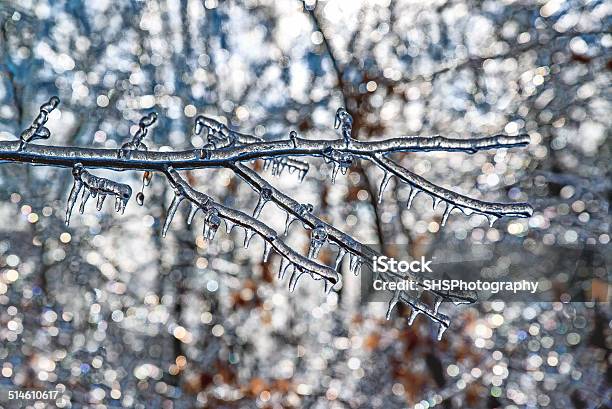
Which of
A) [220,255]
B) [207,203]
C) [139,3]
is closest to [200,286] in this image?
[220,255]

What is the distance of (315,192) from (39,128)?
5.22 m

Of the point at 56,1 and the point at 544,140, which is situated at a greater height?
the point at 56,1

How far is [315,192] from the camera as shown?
6.79 metres

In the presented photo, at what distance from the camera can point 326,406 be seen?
6340 mm

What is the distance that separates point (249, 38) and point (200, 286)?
2.85 metres

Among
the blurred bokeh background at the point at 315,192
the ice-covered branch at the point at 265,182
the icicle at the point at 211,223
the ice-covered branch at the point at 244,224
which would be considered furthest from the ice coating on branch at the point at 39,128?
the blurred bokeh background at the point at 315,192

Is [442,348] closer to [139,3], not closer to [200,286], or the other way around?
[200,286]

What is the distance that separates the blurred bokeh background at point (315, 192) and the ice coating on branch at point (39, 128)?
470 centimetres

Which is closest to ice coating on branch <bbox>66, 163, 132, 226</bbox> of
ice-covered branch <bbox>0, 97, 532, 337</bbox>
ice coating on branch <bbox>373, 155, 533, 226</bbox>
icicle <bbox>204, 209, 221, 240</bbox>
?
ice-covered branch <bbox>0, 97, 532, 337</bbox>

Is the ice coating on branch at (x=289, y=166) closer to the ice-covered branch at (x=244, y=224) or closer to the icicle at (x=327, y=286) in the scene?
the ice-covered branch at (x=244, y=224)

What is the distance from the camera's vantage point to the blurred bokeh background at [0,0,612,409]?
20.7ft

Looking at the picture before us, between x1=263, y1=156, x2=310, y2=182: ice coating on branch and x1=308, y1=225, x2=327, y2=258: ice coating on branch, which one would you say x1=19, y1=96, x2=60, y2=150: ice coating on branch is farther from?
x1=308, y1=225, x2=327, y2=258: ice coating on branch

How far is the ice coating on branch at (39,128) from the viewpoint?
1.61 metres

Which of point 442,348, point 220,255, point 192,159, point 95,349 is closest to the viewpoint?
point 192,159
